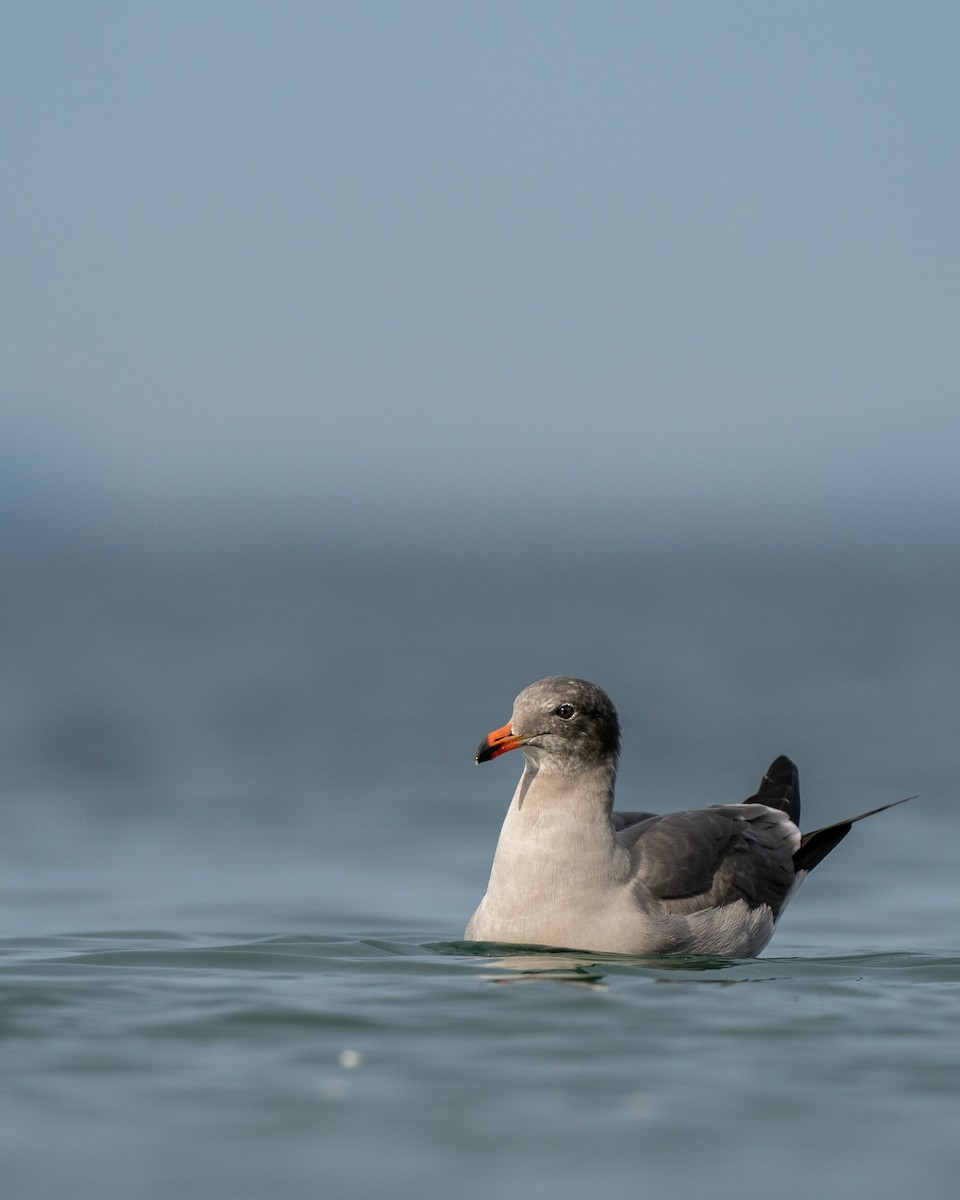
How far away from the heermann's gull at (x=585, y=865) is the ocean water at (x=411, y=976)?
0.24 m

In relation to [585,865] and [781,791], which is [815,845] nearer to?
Result: [781,791]

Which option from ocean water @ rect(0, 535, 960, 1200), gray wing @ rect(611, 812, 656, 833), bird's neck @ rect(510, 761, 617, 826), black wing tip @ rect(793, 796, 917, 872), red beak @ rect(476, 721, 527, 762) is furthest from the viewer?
black wing tip @ rect(793, 796, 917, 872)

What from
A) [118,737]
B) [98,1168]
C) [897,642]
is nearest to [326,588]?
[897,642]

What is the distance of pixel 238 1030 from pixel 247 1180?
168 centimetres

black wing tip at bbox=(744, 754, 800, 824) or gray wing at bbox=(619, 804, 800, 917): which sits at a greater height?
black wing tip at bbox=(744, 754, 800, 824)

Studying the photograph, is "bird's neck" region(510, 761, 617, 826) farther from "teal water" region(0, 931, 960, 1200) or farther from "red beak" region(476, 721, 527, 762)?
"teal water" region(0, 931, 960, 1200)

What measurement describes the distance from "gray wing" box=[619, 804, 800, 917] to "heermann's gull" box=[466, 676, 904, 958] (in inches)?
0.4

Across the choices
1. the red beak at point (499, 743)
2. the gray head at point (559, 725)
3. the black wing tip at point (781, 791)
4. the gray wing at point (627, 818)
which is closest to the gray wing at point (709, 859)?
the gray wing at point (627, 818)

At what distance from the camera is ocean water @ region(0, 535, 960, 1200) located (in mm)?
6266

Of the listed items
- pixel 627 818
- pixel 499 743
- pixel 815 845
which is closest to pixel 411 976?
pixel 499 743

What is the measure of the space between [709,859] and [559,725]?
130cm

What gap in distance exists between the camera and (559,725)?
9.84m

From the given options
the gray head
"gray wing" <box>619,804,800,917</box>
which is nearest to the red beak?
the gray head

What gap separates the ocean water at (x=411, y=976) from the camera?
6.27 m
